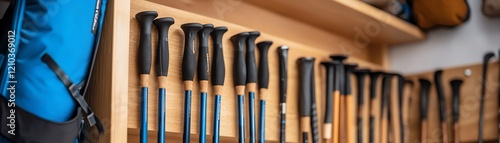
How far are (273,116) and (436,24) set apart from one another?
840mm

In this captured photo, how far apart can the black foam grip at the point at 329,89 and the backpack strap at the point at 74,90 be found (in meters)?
0.84

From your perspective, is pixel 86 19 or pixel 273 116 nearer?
pixel 86 19

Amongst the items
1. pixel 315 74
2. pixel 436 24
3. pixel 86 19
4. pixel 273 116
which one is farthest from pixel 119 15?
pixel 436 24

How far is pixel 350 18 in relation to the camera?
7.27 ft

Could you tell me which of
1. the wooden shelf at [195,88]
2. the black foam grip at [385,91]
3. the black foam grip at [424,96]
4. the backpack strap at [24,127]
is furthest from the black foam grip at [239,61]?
the black foam grip at [424,96]

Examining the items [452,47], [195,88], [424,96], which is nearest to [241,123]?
[195,88]

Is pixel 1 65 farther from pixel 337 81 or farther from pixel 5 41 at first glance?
pixel 337 81

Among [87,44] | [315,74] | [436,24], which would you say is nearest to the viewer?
[87,44]

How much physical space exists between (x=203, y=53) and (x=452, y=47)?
1.13 meters

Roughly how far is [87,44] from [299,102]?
768 mm

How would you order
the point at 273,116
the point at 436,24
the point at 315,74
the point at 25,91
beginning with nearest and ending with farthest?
the point at 25,91 < the point at 273,116 < the point at 315,74 < the point at 436,24

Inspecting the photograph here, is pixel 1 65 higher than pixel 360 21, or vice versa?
pixel 360 21

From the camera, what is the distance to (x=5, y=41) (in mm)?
1358

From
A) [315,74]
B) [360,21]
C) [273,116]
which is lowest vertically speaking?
[273,116]
